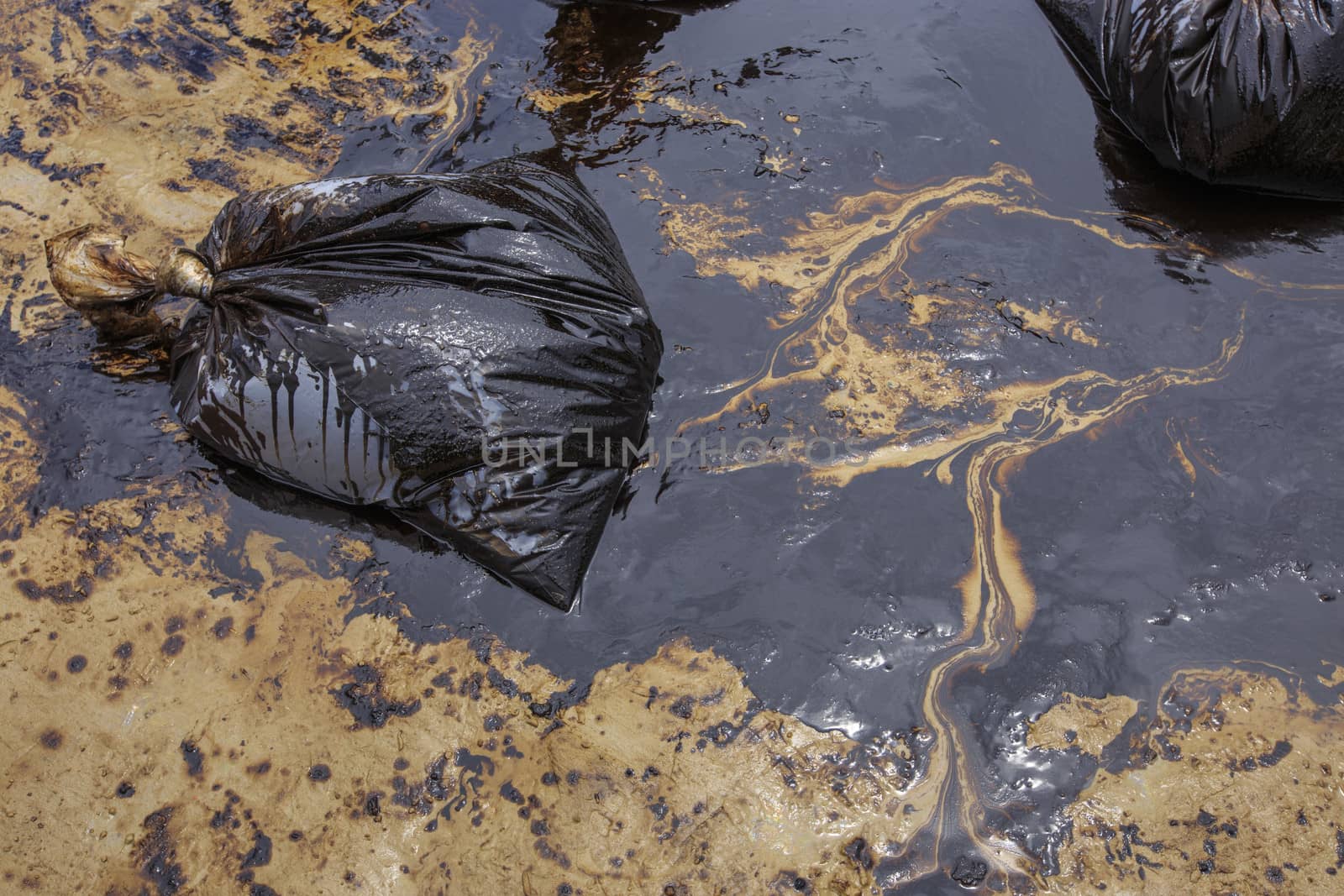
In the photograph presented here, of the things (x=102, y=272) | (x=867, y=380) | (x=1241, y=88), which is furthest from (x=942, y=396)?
(x=102, y=272)

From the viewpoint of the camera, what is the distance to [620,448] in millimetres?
1886

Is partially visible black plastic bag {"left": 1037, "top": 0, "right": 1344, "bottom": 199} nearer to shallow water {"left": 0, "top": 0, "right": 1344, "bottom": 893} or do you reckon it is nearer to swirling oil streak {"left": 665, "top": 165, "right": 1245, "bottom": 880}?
shallow water {"left": 0, "top": 0, "right": 1344, "bottom": 893}

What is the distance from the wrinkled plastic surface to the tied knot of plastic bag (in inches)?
4.9

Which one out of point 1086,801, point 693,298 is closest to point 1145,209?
point 693,298

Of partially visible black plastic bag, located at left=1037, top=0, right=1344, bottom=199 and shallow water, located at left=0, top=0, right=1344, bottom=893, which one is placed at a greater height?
partially visible black plastic bag, located at left=1037, top=0, right=1344, bottom=199

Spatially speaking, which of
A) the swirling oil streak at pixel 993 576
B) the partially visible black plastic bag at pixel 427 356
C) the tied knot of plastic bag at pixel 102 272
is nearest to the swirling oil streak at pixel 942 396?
the swirling oil streak at pixel 993 576

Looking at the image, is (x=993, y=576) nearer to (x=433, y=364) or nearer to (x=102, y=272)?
(x=433, y=364)

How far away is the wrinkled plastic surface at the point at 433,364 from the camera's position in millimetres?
1696

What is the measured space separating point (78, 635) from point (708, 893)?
140 cm

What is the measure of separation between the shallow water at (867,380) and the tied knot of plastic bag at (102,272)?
0.54 ft

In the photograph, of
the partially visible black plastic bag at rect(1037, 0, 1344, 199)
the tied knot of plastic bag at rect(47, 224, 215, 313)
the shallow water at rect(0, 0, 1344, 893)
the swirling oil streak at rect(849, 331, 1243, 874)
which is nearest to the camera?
the swirling oil streak at rect(849, 331, 1243, 874)

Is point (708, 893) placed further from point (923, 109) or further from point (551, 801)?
point (923, 109)

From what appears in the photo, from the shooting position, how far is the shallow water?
168 centimetres

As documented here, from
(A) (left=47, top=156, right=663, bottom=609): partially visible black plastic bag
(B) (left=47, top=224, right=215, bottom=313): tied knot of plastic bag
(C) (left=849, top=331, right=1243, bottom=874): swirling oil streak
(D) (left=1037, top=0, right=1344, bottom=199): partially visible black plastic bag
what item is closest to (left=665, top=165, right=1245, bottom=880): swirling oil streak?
(C) (left=849, top=331, right=1243, bottom=874): swirling oil streak
